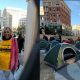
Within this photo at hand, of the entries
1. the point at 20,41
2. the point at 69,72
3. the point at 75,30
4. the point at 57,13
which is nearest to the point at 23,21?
the point at 20,41

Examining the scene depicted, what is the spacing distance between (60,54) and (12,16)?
1.53 ft

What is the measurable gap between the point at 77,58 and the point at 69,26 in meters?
0.23

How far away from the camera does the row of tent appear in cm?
232

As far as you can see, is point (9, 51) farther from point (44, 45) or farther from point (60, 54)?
point (60, 54)

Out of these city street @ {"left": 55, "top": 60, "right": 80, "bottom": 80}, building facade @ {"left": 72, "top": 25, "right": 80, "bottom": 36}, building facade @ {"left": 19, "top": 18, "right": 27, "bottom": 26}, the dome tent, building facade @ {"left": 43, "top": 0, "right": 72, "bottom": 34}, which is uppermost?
building facade @ {"left": 43, "top": 0, "right": 72, "bottom": 34}

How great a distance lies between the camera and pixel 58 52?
91.7 inches

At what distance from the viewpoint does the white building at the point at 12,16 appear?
7.71 ft

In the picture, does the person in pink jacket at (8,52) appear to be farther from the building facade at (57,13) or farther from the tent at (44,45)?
the building facade at (57,13)

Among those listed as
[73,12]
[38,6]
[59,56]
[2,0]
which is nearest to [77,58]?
[59,56]

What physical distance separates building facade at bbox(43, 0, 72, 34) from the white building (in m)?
0.17

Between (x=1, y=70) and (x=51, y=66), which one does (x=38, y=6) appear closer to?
(x=51, y=66)

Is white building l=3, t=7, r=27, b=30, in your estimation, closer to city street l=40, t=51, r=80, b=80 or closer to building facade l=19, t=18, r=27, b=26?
building facade l=19, t=18, r=27, b=26

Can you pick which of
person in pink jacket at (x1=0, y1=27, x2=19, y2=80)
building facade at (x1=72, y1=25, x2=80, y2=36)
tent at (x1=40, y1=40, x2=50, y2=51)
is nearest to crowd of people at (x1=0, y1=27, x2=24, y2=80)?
person in pink jacket at (x1=0, y1=27, x2=19, y2=80)

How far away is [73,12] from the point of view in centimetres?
229
